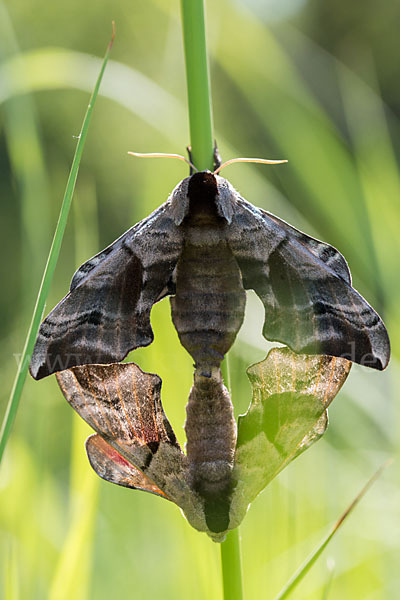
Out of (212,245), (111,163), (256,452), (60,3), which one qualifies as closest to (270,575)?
(256,452)

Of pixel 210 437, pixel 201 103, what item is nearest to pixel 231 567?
pixel 210 437

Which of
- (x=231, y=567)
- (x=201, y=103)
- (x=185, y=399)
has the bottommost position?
(x=231, y=567)

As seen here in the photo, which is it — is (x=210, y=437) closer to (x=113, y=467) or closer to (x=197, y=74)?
(x=113, y=467)

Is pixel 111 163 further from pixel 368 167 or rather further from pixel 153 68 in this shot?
pixel 368 167

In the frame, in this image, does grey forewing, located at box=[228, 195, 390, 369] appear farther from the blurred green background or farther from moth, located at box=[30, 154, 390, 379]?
the blurred green background

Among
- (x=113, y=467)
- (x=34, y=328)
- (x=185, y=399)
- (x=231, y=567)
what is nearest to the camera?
(x=34, y=328)

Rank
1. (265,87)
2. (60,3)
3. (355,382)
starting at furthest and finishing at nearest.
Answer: (60,3) → (265,87) → (355,382)

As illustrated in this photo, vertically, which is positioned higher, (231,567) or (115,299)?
(115,299)

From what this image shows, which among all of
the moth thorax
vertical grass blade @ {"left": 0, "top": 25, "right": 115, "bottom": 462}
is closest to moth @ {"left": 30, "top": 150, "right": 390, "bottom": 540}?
the moth thorax
